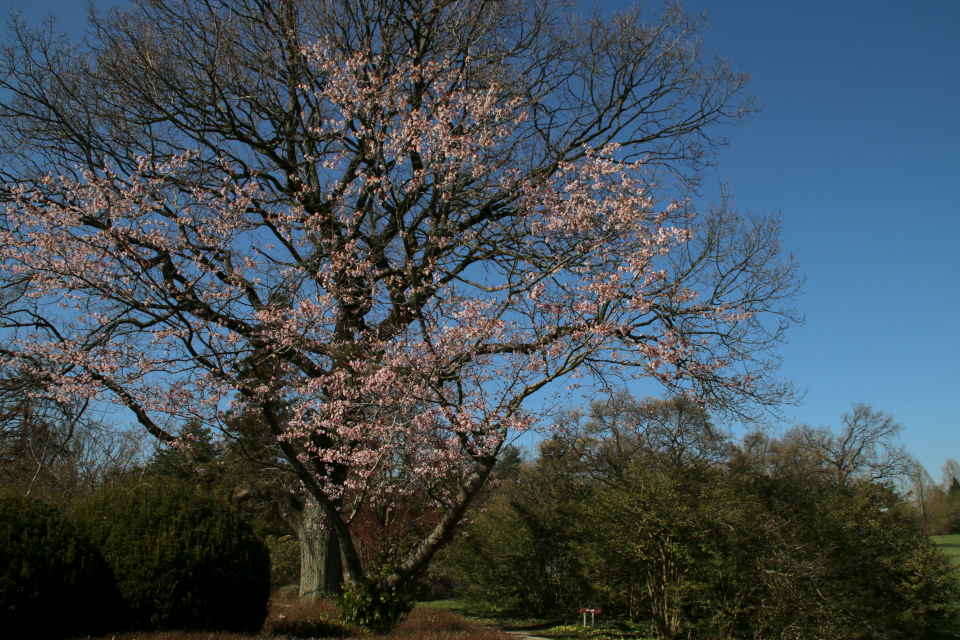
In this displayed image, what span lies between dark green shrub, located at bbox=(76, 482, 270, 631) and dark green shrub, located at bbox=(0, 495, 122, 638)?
8.6 inches

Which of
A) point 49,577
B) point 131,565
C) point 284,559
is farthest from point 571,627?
point 49,577

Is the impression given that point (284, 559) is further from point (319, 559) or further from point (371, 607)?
point (371, 607)

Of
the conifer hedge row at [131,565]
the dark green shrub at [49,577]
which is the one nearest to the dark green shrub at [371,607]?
the conifer hedge row at [131,565]

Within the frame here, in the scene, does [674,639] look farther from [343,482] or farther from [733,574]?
[343,482]

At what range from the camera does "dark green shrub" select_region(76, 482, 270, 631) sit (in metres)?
5.87

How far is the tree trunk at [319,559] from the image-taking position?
10.5 m

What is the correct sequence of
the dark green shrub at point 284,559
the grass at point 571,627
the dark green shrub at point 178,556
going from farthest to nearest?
the dark green shrub at point 284,559
the grass at point 571,627
the dark green shrub at point 178,556

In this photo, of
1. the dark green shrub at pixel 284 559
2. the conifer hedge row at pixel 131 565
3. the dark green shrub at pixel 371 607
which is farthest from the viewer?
the dark green shrub at pixel 284 559

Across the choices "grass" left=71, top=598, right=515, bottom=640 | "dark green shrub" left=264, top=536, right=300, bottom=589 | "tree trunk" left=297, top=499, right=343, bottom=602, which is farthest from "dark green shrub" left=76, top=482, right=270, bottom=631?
"dark green shrub" left=264, top=536, right=300, bottom=589

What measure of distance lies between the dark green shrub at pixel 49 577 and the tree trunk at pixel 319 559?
4.71 m

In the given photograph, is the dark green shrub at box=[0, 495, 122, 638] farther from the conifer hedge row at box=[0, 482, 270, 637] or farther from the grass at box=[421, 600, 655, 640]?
the grass at box=[421, 600, 655, 640]

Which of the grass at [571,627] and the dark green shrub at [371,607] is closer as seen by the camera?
the dark green shrub at [371,607]

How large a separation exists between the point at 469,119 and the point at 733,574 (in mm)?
9143

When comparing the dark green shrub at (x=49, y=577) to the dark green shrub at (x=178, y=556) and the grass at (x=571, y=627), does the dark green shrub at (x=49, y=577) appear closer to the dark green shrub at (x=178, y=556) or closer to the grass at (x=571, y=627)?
the dark green shrub at (x=178, y=556)
